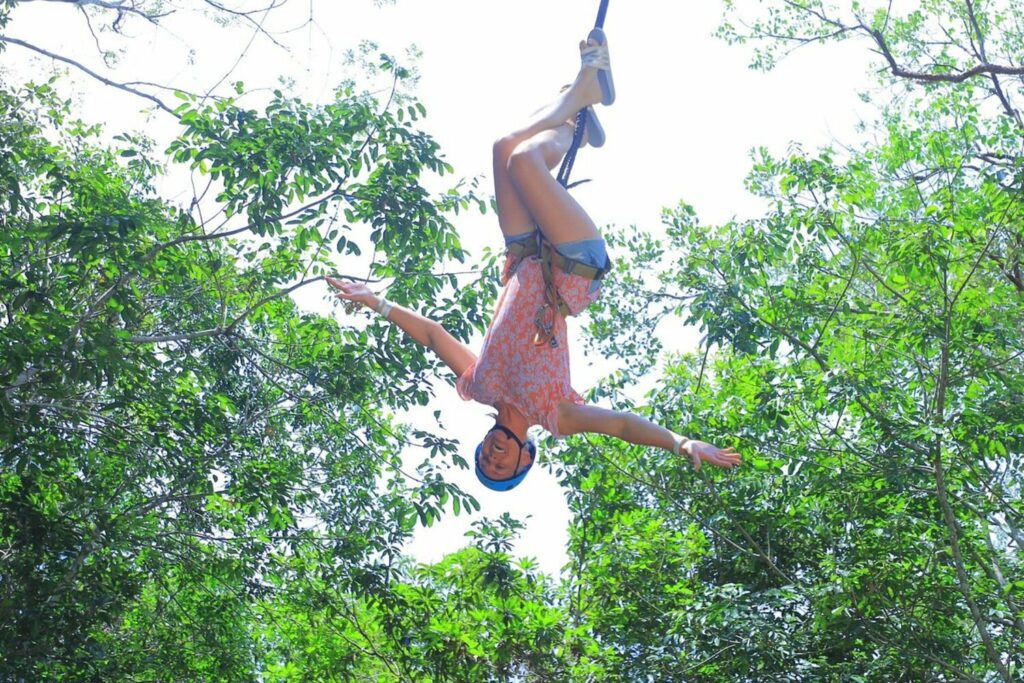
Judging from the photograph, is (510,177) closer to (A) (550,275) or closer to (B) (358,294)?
(A) (550,275)

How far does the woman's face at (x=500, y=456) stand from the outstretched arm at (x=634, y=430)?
123mm

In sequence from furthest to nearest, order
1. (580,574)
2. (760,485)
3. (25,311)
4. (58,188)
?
(580,574), (760,485), (58,188), (25,311)

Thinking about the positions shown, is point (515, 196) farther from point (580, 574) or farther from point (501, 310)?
point (580, 574)

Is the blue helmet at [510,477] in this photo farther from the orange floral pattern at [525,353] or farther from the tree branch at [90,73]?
the tree branch at [90,73]

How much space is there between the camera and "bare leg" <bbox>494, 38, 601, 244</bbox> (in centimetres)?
258

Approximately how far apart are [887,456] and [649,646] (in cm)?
176

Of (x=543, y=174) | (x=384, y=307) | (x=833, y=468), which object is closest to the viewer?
(x=543, y=174)

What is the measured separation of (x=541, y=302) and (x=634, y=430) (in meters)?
0.41

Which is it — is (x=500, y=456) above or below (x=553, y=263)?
below

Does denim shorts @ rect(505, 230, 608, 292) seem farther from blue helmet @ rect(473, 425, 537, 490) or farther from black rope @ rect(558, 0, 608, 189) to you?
blue helmet @ rect(473, 425, 537, 490)

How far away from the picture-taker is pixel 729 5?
8.35 metres

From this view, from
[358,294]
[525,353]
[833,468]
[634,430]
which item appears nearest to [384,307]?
[358,294]

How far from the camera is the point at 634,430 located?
8.99 feet

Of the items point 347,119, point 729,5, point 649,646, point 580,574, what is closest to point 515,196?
point 347,119
